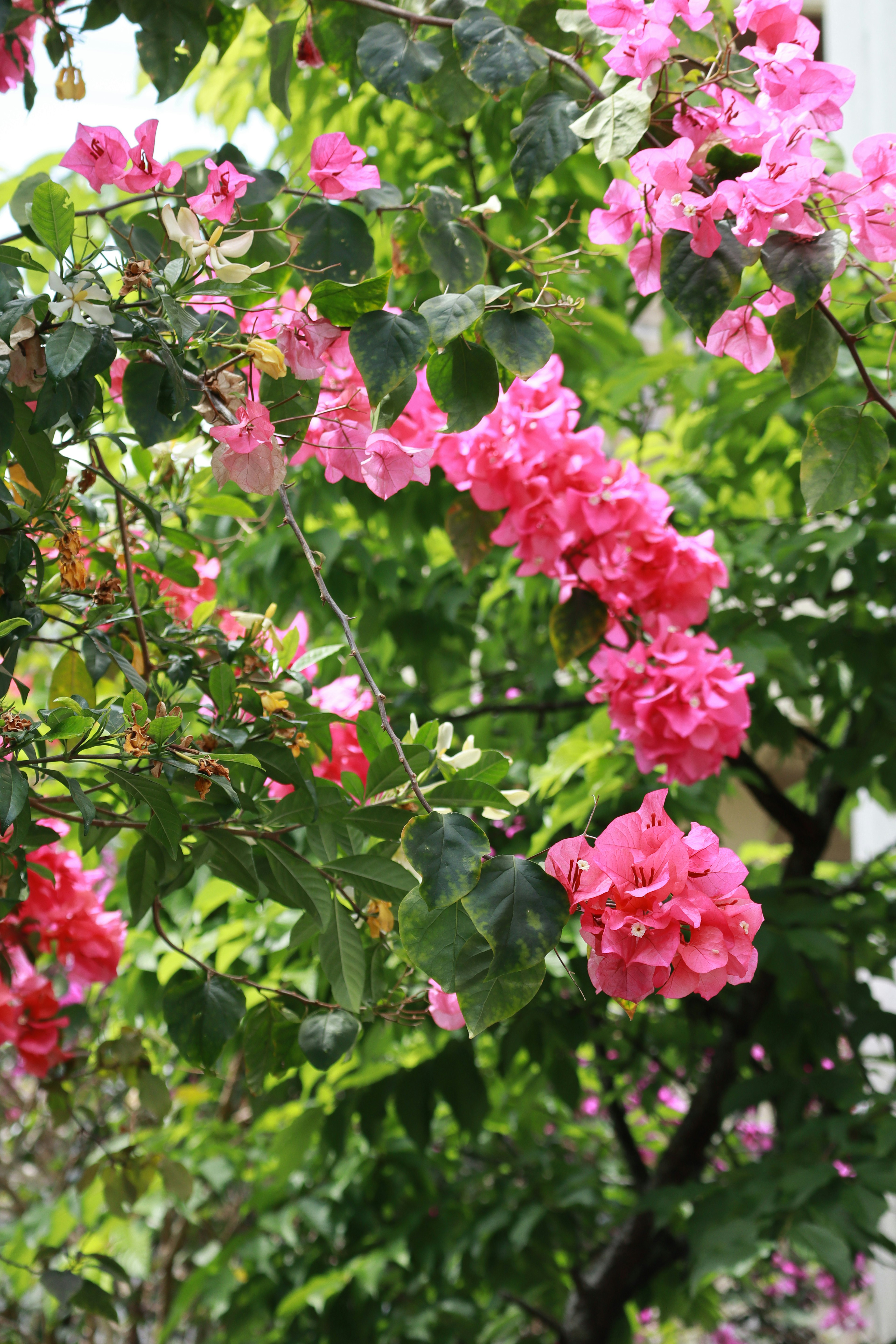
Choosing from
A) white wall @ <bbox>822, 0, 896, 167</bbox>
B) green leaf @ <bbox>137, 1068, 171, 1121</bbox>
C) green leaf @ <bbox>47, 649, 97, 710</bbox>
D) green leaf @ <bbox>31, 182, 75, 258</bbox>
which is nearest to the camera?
green leaf @ <bbox>31, 182, 75, 258</bbox>

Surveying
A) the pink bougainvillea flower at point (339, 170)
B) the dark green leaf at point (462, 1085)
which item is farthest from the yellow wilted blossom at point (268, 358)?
the dark green leaf at point (462, 1085)

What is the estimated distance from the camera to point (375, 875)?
2.44ft

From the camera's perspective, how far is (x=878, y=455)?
0.70 m

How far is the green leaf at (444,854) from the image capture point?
0.53m

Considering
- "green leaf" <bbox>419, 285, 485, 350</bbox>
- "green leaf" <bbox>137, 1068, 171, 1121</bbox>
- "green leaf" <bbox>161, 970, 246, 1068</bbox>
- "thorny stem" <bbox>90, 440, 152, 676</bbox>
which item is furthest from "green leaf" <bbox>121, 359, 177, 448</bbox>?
"green leaf" <bbox>137, 1068, 171, 1121</bbox>

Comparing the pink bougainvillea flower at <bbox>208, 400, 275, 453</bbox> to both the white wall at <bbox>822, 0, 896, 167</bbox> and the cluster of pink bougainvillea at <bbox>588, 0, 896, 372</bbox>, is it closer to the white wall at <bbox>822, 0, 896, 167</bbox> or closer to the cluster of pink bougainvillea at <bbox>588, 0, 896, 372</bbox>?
the cluster of pink bougainvillea at <bbox>588, 0, 896, 372</bbox>

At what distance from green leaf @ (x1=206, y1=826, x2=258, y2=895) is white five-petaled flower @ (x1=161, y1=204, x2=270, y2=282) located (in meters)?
0.38

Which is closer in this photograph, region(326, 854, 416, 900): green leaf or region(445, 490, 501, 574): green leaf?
region(326, 854, 416, 900): green leaf

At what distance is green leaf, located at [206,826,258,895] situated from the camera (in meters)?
0.74

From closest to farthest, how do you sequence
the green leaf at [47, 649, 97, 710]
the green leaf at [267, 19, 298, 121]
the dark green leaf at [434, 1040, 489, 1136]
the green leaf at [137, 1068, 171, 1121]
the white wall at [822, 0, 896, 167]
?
the green leaf at [47, 649, 97, 710] < the green leaf at [267, 19, 298, 121] < the green leaf at [137, 1068, 171, 1121] < the dark green leaf at [434, 1040, 489, 1136] < the white wall at [822, 0, 896, 167]

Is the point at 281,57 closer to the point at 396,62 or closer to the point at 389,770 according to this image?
the point at 396,62

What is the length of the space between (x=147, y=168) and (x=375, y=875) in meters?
0.54

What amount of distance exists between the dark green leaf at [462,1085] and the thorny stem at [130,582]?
0.98 meters

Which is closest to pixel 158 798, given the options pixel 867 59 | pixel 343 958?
pixel 343 958
